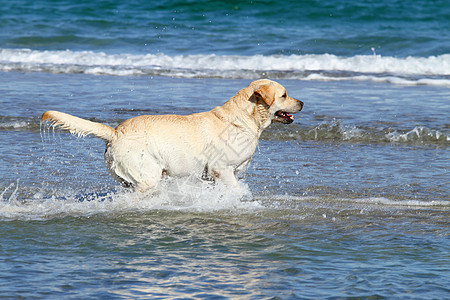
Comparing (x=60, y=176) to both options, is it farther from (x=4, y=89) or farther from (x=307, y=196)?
(x=4, y=89)

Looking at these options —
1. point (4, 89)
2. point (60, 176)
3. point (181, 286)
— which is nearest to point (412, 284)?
point (181, 286)

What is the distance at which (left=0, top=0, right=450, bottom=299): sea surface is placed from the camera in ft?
13.8

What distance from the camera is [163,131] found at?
5754mm

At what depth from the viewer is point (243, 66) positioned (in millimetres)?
17922

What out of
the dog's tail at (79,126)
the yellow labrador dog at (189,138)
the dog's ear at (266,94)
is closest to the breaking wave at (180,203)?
the yellow labrador dog at (189,138)

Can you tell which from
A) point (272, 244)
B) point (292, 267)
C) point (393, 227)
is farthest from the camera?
point (393, 227)

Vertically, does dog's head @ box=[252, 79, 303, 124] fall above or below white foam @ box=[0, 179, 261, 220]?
above

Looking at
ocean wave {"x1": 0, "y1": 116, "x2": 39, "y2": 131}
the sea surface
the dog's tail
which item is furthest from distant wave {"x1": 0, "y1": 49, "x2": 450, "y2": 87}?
the dog's tail

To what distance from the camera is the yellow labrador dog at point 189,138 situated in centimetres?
562

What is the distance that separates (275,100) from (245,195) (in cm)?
106

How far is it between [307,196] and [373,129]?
139 inches

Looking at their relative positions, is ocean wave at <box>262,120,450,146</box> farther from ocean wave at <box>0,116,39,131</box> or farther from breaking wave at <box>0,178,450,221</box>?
ocean wave at <box>0,116,39,131</box>

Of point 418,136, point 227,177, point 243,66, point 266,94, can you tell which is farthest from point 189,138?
point 243,66

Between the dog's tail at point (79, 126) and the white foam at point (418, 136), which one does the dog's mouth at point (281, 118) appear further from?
the white foam at point (418, 136)
